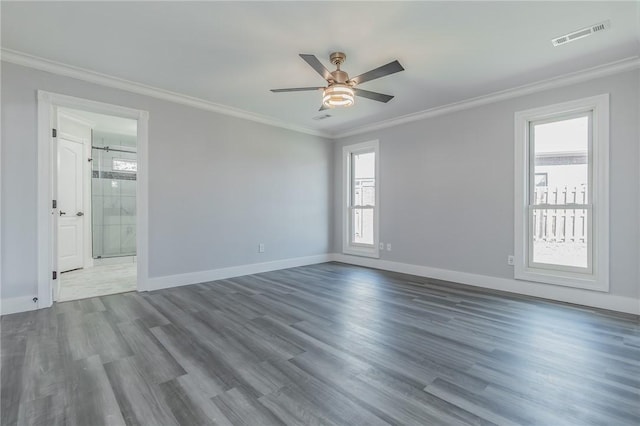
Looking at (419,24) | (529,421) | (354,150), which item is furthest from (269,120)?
(529,421)

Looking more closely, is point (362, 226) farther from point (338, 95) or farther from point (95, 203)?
point (95, 203)

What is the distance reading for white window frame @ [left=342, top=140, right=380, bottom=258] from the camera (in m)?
5.59

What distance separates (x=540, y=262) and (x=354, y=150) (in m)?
3.63

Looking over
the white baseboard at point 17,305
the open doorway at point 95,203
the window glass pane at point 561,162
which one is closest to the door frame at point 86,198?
the open doorway at point 95,203

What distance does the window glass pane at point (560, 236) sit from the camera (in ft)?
11.7

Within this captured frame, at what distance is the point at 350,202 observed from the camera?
6.20 metres

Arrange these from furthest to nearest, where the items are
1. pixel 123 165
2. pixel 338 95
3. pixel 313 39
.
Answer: pixel 123 165, pixel 338 95, pixel 313 39

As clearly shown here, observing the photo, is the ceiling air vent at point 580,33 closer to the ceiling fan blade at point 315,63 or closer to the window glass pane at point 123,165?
the ceiling fan blade at point 315,63

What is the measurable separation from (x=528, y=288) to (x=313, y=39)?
3.92m

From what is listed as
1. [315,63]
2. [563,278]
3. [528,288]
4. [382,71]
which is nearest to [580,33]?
[382,71]

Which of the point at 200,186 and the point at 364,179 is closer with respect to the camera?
the point at 200,186

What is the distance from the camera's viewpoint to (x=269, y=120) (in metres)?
5.19

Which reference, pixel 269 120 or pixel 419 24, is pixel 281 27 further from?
pixel 269 120

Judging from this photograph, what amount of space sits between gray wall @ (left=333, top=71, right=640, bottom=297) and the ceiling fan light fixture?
2275 mm
